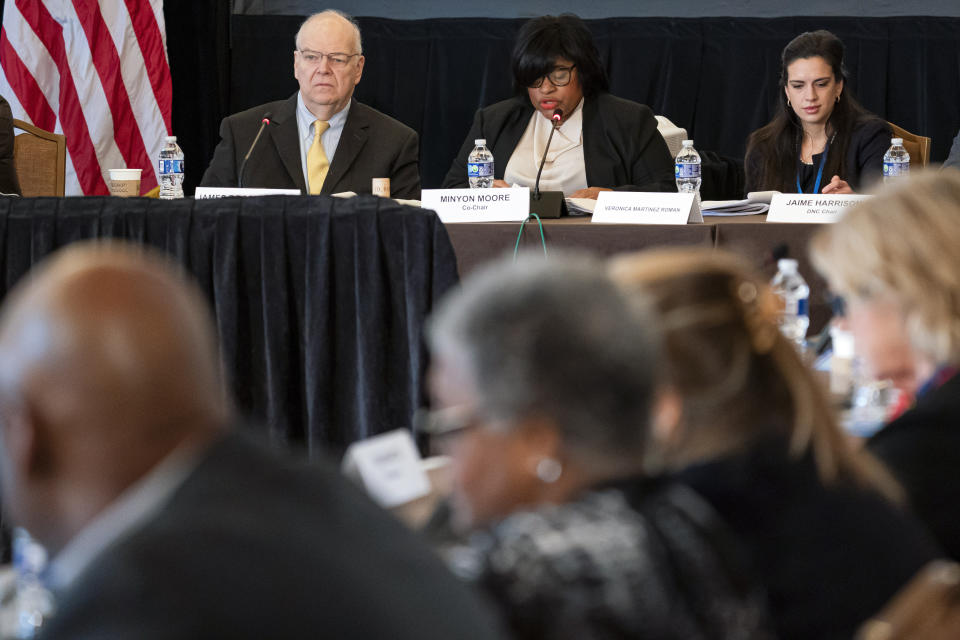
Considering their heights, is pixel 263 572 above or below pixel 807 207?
below

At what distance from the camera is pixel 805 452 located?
1.10 metres

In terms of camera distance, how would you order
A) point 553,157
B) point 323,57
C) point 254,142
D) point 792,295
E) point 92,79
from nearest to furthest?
point 792,295 < point 254,142 < point 323,57 < point 553,157 < point 92,79

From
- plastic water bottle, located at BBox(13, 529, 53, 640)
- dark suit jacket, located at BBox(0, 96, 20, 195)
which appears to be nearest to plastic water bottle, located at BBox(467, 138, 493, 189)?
dark suit jacket, located at BBox(0, 96, 20, 195)

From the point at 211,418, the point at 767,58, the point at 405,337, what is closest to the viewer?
the point at 211,418

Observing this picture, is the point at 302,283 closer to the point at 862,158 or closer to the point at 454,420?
the point at 454,420

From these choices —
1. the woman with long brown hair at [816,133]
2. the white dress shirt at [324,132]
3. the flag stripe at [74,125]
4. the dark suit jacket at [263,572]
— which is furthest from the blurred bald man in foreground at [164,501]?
the flag stripe at [74,125]

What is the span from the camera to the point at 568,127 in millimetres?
4145

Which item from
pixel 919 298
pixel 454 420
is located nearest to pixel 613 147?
pixel 919 298

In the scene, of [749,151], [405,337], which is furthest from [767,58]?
[405,337]

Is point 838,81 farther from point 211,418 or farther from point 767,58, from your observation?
point 211,418

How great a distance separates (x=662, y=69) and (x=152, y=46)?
2.45 m

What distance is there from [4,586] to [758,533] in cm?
65

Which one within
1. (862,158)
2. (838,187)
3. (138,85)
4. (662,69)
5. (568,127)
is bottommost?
(838,187)

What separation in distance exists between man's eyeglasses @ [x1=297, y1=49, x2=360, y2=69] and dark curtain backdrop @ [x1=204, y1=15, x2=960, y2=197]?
7.57 ft
